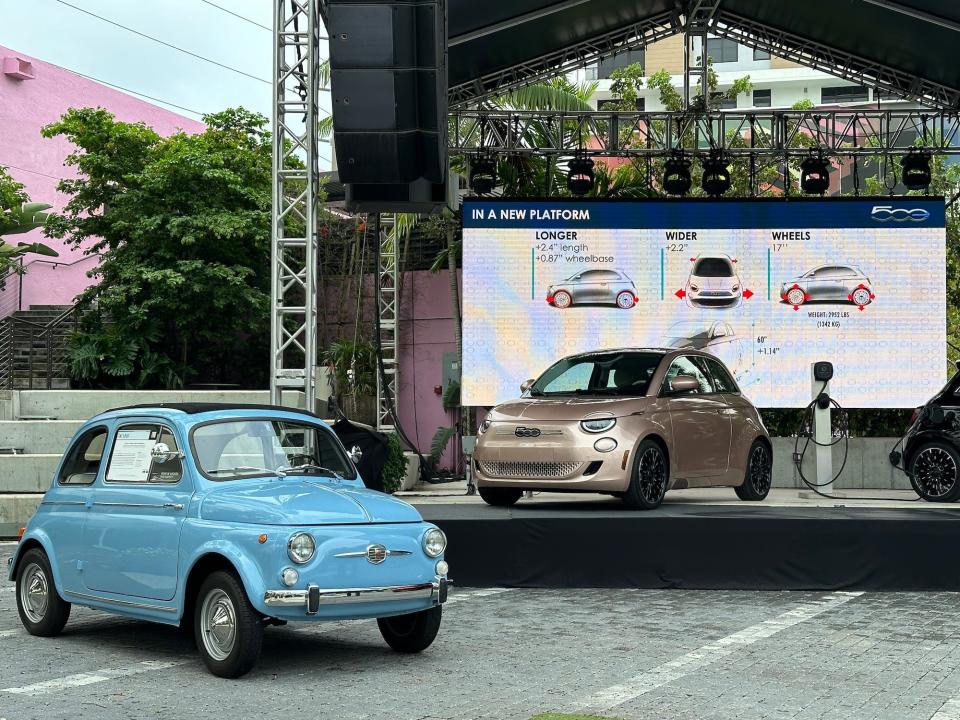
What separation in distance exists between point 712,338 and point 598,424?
6.95 metres

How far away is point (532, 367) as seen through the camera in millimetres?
17422

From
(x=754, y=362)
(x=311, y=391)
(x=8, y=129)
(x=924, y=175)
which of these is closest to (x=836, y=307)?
(x=754, y=362)

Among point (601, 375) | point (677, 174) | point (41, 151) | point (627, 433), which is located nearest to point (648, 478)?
Result: point (627, 433)

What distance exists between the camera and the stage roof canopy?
15.8m

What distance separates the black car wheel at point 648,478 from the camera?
11117mm

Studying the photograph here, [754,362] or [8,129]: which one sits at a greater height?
[8,129]

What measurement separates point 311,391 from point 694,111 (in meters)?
7.75

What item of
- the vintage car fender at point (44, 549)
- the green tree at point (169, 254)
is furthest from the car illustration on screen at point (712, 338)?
the vintage car fender at point (44, 549)

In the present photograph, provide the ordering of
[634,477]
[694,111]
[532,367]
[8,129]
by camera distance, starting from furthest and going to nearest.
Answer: [8,129], [694,111], [532,367], [634,477]

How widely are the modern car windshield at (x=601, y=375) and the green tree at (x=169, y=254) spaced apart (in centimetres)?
1256

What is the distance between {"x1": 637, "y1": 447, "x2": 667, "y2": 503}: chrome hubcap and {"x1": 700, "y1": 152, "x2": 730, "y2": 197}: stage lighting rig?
8457 mm

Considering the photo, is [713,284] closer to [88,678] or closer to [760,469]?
[760,469]

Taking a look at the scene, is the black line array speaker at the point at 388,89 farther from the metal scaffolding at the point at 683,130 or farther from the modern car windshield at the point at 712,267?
the metal scaffolding at the point at 683,130

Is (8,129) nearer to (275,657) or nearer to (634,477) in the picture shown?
(634,477)
